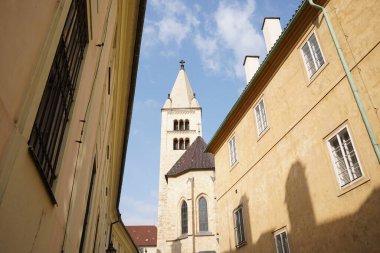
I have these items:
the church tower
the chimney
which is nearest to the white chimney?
the chimney

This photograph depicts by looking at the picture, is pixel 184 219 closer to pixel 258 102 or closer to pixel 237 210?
pixel 237 210

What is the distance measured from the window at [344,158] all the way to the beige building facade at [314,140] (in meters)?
0.03

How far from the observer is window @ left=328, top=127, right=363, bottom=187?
26.1 feet

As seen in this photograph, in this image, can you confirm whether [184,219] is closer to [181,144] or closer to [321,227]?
[181,144]

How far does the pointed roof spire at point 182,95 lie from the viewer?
53.1 metres

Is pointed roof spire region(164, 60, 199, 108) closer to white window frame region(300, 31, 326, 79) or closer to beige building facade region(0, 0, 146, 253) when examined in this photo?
white window frame region(300, 31, 326, 79)

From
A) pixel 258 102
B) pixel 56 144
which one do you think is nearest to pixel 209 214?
pixel 258 102

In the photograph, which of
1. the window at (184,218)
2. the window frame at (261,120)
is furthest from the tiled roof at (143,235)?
the window frame at (261,120)

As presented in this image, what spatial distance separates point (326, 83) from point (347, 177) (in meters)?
2.72

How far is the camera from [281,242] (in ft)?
34.9

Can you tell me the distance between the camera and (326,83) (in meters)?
9.14

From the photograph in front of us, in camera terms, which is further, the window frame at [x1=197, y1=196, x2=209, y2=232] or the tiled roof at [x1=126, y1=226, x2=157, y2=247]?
the tiled roof at [x1=126, y1=226, x2=157, y2=247]

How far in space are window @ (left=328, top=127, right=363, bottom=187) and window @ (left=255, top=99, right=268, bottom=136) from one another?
4.05 metres

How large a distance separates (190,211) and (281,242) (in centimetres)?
2230
